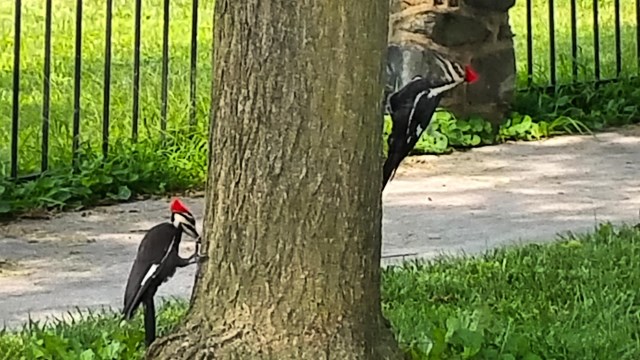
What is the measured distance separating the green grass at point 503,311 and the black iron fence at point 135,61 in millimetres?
2417

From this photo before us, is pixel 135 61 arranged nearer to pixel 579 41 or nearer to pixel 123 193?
pixel 123 193

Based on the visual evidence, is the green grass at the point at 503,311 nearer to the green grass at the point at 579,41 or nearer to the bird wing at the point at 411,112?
the bird wing at the point at 411,112

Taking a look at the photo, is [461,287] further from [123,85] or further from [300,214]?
[123,85]

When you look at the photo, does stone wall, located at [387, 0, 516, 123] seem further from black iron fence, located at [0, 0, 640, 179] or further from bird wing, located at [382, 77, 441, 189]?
bird wing, located at [382, 77, 441, 189]

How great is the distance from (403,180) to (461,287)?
2.38 metres

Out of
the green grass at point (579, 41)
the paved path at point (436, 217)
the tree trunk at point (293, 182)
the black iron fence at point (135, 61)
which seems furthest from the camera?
the green grass at point (579, 41)

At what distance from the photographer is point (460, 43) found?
8297 millimetres

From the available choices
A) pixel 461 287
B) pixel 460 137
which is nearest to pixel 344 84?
pixel 461 287

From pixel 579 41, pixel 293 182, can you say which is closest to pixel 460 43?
pixel 579 41

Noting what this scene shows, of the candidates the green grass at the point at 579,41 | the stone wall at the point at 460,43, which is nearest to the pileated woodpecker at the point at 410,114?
the stone wall at the point at 460,43

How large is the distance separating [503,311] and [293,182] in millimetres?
1512

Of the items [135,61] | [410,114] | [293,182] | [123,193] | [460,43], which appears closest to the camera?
[293,182]

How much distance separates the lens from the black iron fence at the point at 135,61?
7492mm

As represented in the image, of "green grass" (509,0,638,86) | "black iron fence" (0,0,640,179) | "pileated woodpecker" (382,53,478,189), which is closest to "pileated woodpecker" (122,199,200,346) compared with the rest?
"pileated woodpecker" (382,53,478,189)
